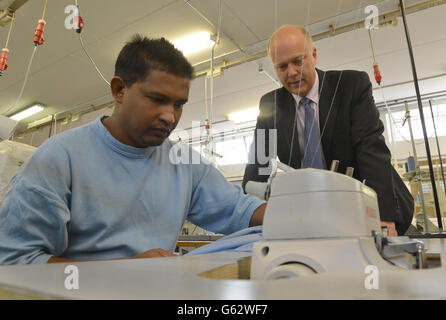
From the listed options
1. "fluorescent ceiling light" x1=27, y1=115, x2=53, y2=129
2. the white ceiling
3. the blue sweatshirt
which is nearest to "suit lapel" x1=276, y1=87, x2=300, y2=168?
the blue sweatshirt

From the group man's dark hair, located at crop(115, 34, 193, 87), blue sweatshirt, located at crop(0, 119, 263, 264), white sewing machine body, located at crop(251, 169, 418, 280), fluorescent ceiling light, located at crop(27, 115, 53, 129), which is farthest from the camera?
fluorescent ceiling light, located at crop(27, 115, 53, 129)

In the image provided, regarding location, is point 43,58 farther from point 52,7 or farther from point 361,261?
point 361,261

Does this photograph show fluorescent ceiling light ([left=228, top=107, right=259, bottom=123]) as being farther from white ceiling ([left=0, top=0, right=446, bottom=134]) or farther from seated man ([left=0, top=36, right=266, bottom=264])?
seated man ([left=0, top=36, right=266, bottom=264])

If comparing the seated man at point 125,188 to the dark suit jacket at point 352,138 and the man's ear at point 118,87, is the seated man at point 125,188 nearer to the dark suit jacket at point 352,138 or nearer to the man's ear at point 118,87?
the man's ear at point 118,87

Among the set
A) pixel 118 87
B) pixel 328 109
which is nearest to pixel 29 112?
pixel 118 87

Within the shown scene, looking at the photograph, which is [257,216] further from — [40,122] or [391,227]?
[40,122]

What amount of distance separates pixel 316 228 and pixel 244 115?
14.4 feet

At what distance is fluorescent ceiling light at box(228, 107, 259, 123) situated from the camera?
4590mm

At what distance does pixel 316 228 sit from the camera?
16.1 inches

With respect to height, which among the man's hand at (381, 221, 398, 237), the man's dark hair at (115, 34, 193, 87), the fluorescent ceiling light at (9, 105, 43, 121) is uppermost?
the fluorescent ceiling light at (9, 105, 43, 121)

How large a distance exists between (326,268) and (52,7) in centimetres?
285

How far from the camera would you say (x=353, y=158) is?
119 centimetres

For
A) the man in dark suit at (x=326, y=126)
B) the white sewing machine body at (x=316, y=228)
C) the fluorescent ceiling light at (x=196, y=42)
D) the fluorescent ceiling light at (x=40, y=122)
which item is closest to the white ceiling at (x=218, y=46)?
the fluorescent ceiling light at (x=196, y=42)

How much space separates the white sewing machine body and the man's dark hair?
554 millimetres
